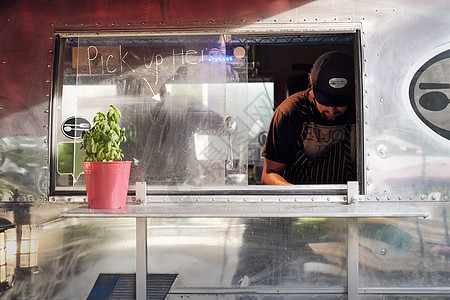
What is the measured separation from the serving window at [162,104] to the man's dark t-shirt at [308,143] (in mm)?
1340

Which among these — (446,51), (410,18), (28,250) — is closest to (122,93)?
(28,250)

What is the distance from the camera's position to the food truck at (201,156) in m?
2.43

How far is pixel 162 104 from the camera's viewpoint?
2.60 m

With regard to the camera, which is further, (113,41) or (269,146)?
(269,146)

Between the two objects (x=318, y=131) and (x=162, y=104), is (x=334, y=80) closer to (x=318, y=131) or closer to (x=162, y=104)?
(x=318, y=131)

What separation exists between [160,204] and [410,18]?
6.10 feet

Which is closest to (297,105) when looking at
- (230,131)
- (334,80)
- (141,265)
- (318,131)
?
(318,131)

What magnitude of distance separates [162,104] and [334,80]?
69.7 inches

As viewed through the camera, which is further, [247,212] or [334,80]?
[334,80]

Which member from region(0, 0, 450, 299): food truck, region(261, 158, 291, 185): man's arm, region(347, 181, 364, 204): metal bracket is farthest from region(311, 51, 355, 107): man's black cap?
region(347, 181, 364, 204): metal bracket

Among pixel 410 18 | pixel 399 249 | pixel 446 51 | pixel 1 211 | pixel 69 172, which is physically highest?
pixel 410 18

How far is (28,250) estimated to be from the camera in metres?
2.52

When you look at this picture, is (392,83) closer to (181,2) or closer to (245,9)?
(245,9)

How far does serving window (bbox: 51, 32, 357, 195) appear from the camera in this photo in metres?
2.54
